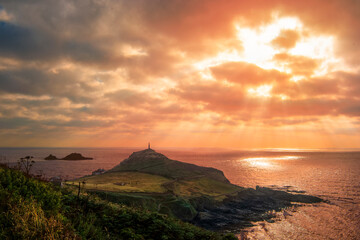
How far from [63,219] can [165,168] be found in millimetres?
88010

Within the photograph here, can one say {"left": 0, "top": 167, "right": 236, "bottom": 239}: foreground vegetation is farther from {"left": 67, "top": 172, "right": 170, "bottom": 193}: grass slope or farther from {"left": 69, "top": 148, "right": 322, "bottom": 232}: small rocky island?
{"left": 67, "top": 172, "right": 170, "bottom": 193}: grass slope

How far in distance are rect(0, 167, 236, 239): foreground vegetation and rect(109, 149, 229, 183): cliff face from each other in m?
70.8

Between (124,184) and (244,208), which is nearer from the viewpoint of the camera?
(244,208)

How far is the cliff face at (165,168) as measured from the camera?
90.8 m

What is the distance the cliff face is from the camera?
3575 inches

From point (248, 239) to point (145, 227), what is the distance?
33.5 m

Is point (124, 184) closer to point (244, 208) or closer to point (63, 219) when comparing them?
point (244, 208)

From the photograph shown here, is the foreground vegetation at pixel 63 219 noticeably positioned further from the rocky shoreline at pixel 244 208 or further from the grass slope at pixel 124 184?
the rocky shoreline at pixel 244 208

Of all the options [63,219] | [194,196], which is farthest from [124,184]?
[63,219]

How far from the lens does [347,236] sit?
42.8 metres

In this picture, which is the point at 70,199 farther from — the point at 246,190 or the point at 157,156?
the point at 157,156

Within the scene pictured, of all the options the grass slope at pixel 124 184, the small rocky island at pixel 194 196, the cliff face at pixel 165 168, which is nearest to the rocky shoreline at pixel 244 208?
the small rocky island at pixel 194 196

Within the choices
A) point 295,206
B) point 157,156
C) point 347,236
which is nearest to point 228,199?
point 295,206

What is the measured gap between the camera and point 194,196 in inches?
2333
